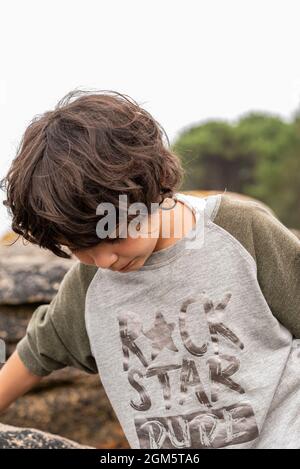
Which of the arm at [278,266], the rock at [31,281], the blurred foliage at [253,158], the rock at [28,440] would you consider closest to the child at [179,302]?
the arm at [278,266]

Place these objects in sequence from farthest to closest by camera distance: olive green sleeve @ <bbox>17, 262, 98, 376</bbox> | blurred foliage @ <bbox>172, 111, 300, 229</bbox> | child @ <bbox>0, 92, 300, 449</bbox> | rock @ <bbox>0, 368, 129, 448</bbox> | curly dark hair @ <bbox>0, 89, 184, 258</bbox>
A: blurred foliage @ <bbox>172, 111, 300, 229</bbox> < rock @ <bbox>0, 368, 129, 448</bbox> < olive green sleeve @ <bbox>17, 262, 98, 376</bbox> < child @ <bbox>0, 92, 300, 449</bbox> < curly dark hair @ <bbox>0, 89, 184, 258</bbox>

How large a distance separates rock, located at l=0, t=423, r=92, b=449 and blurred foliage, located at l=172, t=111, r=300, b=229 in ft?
83.6

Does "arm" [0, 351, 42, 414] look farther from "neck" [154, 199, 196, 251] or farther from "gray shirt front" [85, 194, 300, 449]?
"neck" [154, 199, 196, 251]

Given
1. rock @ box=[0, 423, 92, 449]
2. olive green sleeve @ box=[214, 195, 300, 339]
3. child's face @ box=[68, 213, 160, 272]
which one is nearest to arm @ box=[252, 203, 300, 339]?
olive green sleeve @ box=[214, 195, 300, 339]

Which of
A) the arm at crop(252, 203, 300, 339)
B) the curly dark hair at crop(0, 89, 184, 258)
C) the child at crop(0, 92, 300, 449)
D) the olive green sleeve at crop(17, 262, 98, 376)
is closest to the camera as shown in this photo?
the curly dark hair at crop(0, 89, 184, 258)

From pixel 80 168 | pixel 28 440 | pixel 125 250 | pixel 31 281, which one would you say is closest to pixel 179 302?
pixel 125 250

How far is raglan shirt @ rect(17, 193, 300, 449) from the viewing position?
224 cm

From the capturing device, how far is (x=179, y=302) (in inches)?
89.6

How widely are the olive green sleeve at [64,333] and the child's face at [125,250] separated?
0.85 ft

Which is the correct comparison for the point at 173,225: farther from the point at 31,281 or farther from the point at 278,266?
the point at 31,281

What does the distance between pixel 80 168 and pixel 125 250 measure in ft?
0.80

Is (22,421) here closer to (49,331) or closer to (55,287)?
(55,287)
